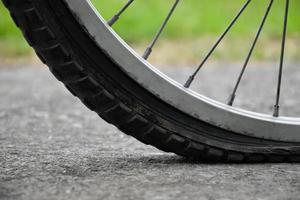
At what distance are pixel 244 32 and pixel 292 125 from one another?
4.59m

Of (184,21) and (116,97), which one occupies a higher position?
(184,21)

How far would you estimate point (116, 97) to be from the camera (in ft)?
4.42

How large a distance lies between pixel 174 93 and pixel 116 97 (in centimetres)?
14

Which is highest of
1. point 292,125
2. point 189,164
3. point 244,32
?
point 244,32

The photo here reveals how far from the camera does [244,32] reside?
19.6ft

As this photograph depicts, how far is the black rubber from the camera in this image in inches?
50.6

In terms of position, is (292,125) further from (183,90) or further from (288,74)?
(288,74)

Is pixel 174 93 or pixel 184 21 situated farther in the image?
pixel 184 21

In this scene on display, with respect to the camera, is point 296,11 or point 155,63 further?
point 296,11

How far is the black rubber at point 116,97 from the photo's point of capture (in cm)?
129

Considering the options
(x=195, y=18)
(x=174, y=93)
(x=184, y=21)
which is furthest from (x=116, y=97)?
(x=195, y=18)

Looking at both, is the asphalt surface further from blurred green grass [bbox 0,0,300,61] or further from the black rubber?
blurred green grass [bbox 0,0,300,61]

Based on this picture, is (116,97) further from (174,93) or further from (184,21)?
(184,21)

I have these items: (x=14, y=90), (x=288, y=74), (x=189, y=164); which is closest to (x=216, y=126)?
(x=189, y=164)
